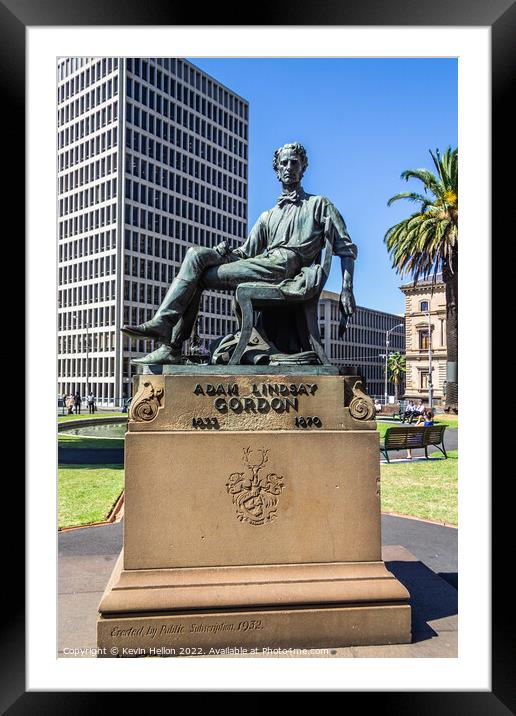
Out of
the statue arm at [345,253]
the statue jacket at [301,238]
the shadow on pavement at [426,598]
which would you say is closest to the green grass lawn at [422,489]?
the shadow on pavement at [426,598]

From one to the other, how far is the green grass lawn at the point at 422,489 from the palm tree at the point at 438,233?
1657cm

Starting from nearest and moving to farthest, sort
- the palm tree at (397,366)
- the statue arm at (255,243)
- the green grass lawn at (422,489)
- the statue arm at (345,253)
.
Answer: the statue arm at (345,253) < the statue arm at (255,243) < the green grass lawn at (422,489) < the palm tree at (397,366)

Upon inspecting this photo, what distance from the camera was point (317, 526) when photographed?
4855mm

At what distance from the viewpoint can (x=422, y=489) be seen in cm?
1216

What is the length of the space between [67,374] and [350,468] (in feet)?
249

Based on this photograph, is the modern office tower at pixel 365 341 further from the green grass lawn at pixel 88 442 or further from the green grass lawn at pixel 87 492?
the green grass lawn at pixel 87 492

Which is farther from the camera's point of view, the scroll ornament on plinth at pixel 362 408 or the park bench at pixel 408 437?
the park bench at pixel 408 437

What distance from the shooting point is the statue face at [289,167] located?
5762mm

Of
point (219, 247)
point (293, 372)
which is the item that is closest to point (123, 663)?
point (293, 372)

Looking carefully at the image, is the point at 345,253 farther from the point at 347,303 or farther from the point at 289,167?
the point at 289,167

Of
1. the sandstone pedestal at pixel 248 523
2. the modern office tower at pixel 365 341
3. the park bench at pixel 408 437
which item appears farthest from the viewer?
the modern office tower at pixel 365 341

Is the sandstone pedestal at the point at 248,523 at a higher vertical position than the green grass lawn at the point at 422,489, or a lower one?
higher

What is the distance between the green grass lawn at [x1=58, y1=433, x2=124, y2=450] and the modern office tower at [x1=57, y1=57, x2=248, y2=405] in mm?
43707

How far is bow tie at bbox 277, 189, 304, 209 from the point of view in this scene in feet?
19.1
